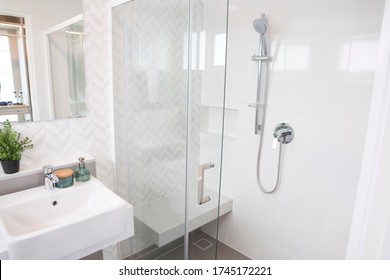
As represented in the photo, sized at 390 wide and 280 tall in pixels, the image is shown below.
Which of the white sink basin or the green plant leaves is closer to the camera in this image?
the white sink basin

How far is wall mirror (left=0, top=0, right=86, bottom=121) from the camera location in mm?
1470

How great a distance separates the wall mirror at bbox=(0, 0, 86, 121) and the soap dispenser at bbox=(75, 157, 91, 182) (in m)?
0.31

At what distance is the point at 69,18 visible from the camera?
164cm

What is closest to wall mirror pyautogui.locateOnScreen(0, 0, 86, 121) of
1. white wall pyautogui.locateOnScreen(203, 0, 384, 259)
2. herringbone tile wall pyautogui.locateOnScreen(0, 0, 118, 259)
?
herringbone tile wall pyautogui.locateOnScreen(0, 0, 118, 259)

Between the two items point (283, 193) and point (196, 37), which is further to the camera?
point (283, 193)

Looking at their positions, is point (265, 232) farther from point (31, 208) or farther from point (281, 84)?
point (31, 208)

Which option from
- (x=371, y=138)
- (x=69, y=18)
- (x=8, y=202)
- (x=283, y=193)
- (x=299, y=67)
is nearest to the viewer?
(x=371, y=138)

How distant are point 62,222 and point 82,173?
0.45 m

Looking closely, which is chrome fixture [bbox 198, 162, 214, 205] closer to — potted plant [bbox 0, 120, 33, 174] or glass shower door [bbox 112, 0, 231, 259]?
glass shower door [bbox 112, 0, 231, 259]

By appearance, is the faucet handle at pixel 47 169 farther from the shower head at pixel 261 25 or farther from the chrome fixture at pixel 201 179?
the shower head at pixel 261 25

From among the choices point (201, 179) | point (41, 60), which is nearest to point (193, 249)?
point (201, 179)
